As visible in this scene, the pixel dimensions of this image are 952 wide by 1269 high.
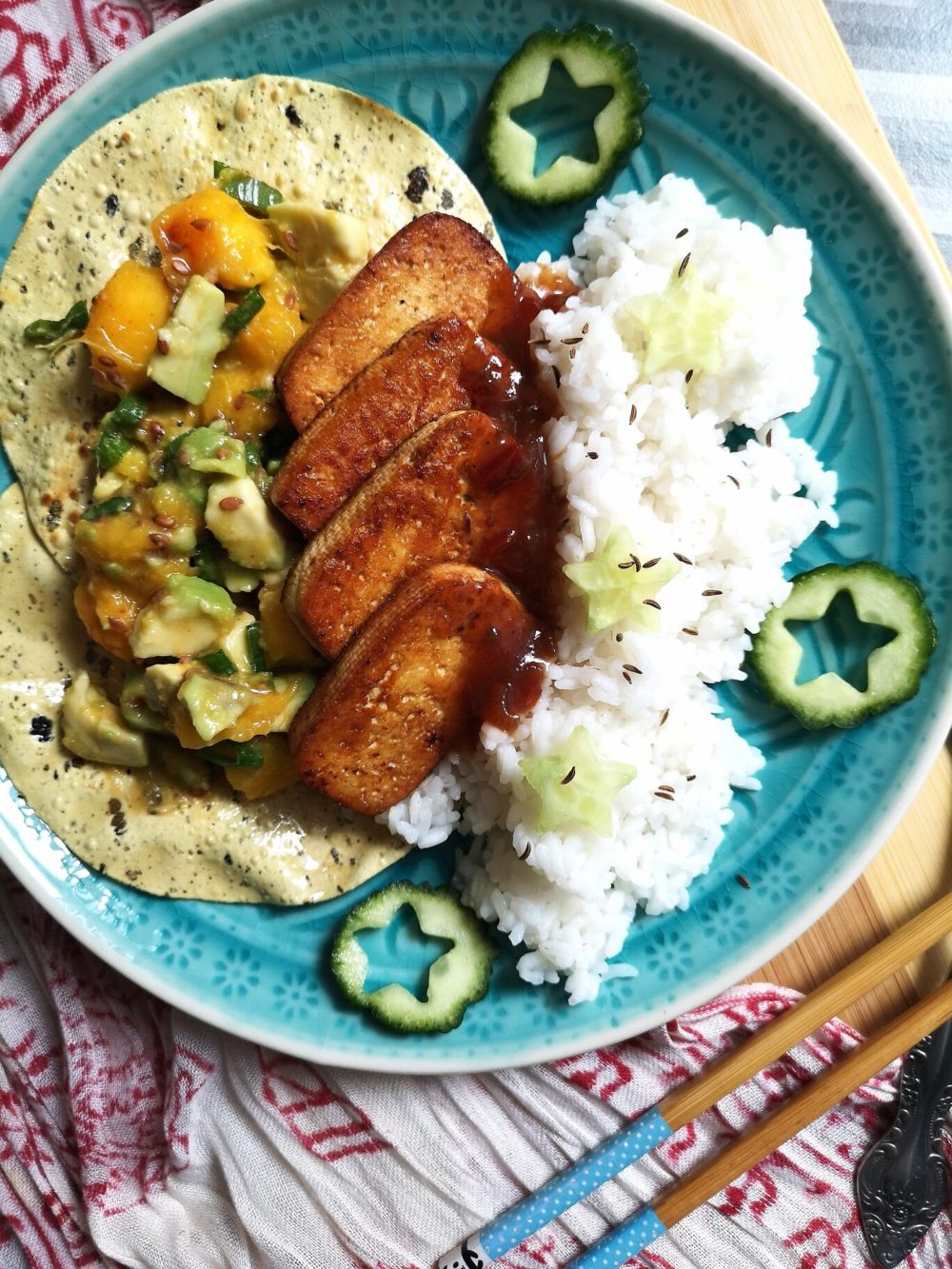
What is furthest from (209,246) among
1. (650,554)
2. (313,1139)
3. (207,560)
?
(313,1139)

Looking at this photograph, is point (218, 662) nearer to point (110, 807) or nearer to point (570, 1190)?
point (110, 807)

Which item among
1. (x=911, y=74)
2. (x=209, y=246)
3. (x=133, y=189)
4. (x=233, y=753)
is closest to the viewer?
(x=209, y=246)

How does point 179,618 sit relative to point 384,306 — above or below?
below

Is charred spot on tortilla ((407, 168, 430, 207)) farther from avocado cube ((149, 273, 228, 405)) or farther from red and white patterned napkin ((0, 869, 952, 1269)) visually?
red and white patterned napkin ((0, 869, 952, 1269))

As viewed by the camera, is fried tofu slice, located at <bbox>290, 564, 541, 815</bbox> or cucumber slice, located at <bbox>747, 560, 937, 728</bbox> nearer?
fried tofu slice, located at <bbox>290, 564, 541, 815</bbox>

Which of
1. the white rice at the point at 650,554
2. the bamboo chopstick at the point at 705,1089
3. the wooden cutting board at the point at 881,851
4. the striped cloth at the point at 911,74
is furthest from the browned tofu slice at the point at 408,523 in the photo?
the striped cloth at the point at 911,74

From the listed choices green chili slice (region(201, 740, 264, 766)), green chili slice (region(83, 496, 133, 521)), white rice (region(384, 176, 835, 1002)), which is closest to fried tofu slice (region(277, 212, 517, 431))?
white rice (region(384, 176, 835, 1002))

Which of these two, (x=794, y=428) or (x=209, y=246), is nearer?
(x=209, y=246)

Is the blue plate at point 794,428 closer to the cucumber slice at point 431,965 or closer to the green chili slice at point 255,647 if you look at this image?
the cucumber slice at point 431,965
